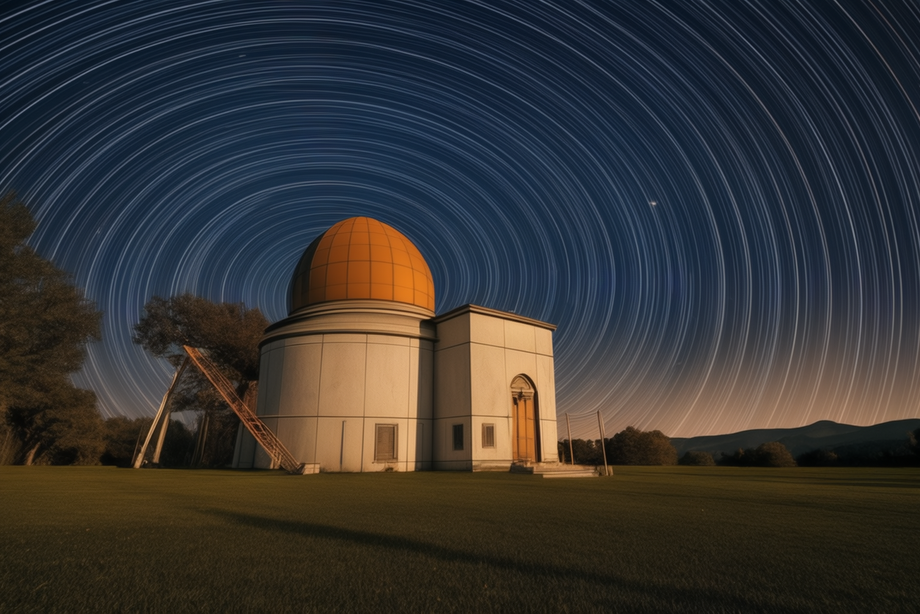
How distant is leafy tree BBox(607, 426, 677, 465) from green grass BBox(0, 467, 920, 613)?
45177 millimetres

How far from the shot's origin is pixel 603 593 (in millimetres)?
3572

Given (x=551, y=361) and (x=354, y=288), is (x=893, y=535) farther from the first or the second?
(x=354, y=288)

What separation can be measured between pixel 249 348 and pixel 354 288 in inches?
608

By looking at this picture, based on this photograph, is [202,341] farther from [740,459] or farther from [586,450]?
[740,459]

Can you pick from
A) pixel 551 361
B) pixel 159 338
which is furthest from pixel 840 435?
pixel 159 338

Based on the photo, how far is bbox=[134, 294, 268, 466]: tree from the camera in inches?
1492

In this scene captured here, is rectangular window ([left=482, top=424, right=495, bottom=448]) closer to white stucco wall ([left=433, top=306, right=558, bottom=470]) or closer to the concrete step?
white stucco wall ([left=433, top=306, right=558, bottom=470])

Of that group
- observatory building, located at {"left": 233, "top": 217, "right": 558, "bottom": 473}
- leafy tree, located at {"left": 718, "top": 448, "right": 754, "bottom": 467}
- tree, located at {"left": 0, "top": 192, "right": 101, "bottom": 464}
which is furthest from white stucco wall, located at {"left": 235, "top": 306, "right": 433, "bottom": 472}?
leafy tree, located at {"left": 718, "top": 448, "right": 754, "bottom": 467}

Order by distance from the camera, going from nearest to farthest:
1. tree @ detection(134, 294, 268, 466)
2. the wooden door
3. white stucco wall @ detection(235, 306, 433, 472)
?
white stucco wall @ detection(235, 306, 433, 472) < the wooden door < tree @ detection(134, 294, 268, 466)

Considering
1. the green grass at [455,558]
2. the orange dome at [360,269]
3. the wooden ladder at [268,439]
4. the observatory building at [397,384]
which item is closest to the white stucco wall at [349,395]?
the observatory building at [397,384]

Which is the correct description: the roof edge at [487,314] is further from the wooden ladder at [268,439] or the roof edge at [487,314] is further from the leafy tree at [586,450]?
the leafy tree at [586,450]

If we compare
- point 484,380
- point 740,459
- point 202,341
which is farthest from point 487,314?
point 740,459

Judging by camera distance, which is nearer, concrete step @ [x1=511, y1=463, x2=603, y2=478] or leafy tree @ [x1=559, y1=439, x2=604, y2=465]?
concrete step @ [x1=511, y1=463, x2=603, y2=478]

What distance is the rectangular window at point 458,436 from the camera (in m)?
24.8
